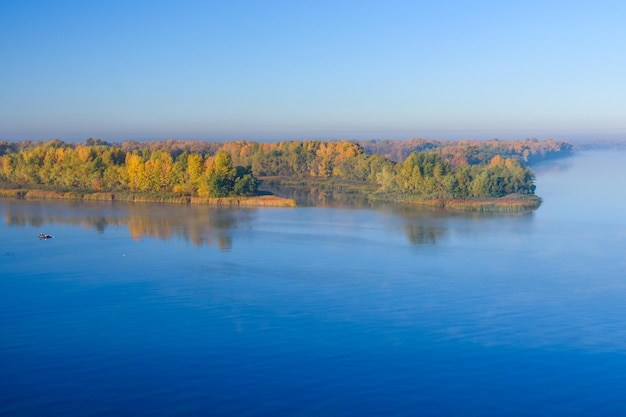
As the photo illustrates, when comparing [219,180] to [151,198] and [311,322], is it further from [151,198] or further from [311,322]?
[311,322]

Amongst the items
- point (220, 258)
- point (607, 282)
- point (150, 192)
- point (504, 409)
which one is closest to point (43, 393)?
point (504, 409)

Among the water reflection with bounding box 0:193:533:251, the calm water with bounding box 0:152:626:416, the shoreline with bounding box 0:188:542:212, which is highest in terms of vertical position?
the shoreline with bounding box 0:188:542:212

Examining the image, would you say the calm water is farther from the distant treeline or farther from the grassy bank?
the distant treeline

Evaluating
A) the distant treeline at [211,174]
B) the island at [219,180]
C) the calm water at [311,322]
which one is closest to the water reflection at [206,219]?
the calm water at [311,322]

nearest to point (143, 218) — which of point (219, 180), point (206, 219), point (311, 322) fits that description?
point (206, 219)

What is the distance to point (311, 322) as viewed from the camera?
26.6 ft

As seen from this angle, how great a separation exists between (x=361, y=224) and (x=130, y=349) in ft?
31.1

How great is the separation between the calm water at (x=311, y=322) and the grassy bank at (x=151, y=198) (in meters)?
4.68

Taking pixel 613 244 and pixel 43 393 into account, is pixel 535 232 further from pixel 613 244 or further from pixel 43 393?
pixel 43 393

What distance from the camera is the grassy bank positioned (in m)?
19.5

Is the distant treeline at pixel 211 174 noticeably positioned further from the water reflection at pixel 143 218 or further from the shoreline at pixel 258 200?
the water reflection at pixel 143 218

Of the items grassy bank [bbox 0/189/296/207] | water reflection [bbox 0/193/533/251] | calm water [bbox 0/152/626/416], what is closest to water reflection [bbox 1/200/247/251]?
water reflection [bbox 0/193/533/251]

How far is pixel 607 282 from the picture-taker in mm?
10102

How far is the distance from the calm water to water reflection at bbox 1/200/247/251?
0.62 feet
